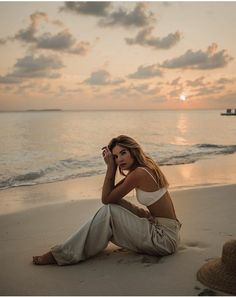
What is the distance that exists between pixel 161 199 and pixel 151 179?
11.2 inches

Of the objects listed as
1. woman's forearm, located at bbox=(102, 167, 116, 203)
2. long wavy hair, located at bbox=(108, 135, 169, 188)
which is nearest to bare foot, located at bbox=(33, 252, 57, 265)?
woman's forearm, located at bbox=(102, 167, 116, 203)

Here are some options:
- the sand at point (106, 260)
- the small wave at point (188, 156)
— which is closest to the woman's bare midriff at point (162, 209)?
the sand at point (106, 260)

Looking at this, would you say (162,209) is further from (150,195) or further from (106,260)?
(106,260)

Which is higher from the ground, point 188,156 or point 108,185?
point 108,185

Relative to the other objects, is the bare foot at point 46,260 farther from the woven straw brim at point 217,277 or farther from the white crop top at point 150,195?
the woven straw brim at point 217,277

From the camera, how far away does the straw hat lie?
3592 millimetres

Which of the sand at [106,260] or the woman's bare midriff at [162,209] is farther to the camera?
the woman's bare midriff at [162,209]

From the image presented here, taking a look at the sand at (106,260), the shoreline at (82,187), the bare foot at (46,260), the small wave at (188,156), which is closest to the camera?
the sand at (106,260)

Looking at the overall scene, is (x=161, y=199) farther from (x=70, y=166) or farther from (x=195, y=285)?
(x=70, y=166)

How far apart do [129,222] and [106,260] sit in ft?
1.90

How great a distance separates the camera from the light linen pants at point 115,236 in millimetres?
4449

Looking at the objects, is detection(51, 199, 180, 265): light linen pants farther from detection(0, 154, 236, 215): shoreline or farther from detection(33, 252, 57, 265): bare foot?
detection(0, 154, 236, 215): shoreline

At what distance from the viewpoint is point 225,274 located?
12.1 ft

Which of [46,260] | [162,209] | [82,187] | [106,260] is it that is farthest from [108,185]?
[82,187]
